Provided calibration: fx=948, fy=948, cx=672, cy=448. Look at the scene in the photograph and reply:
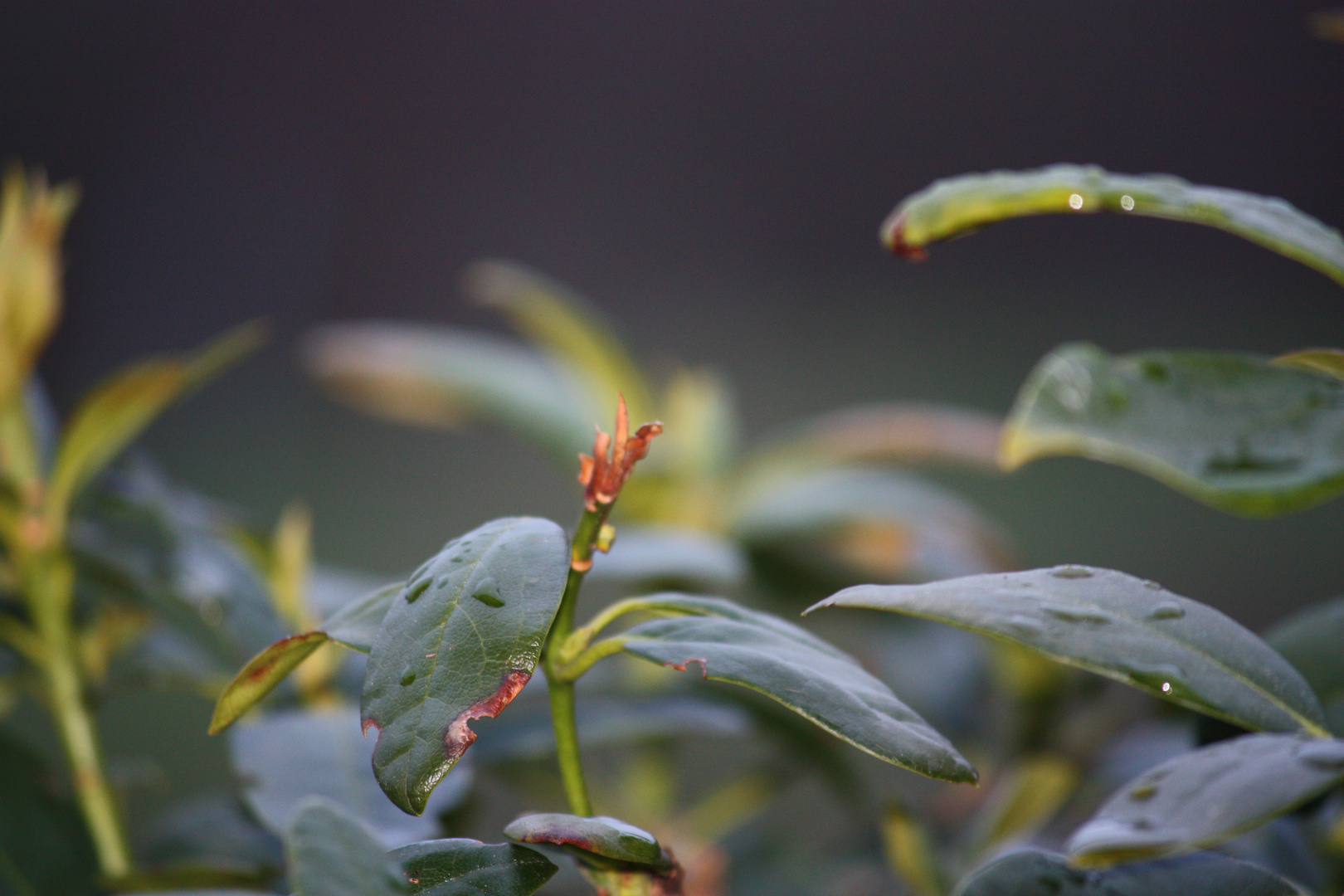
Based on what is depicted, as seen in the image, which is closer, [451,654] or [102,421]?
[451,654]

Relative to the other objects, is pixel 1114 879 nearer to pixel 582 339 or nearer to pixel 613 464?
pixel 613 464

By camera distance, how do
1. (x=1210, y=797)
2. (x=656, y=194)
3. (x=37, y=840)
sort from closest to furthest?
(x=1210, y=797) → (x=37, y=840) → (x=656, y=194)

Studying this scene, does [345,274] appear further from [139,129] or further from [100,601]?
[100,601]

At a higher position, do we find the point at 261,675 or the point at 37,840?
the point at 261,675

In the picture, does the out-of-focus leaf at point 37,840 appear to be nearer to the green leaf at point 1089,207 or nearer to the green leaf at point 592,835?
the green leaf at point 592,835

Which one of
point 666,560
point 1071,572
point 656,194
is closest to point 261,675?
point 1071,572

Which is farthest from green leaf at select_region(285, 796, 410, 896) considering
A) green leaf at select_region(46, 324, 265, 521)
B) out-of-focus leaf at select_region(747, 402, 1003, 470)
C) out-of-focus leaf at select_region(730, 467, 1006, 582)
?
out-of-focus leaf at select_region(747, 402, 1003, 470)

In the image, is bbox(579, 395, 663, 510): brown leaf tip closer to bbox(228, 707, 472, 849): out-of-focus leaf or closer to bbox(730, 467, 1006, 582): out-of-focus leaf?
bbox(228, 707, 472, 849): out-of-focus leaf

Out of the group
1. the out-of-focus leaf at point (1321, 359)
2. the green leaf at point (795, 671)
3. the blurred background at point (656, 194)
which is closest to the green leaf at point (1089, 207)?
the out-of-focus leaf at point (1321, 359)
